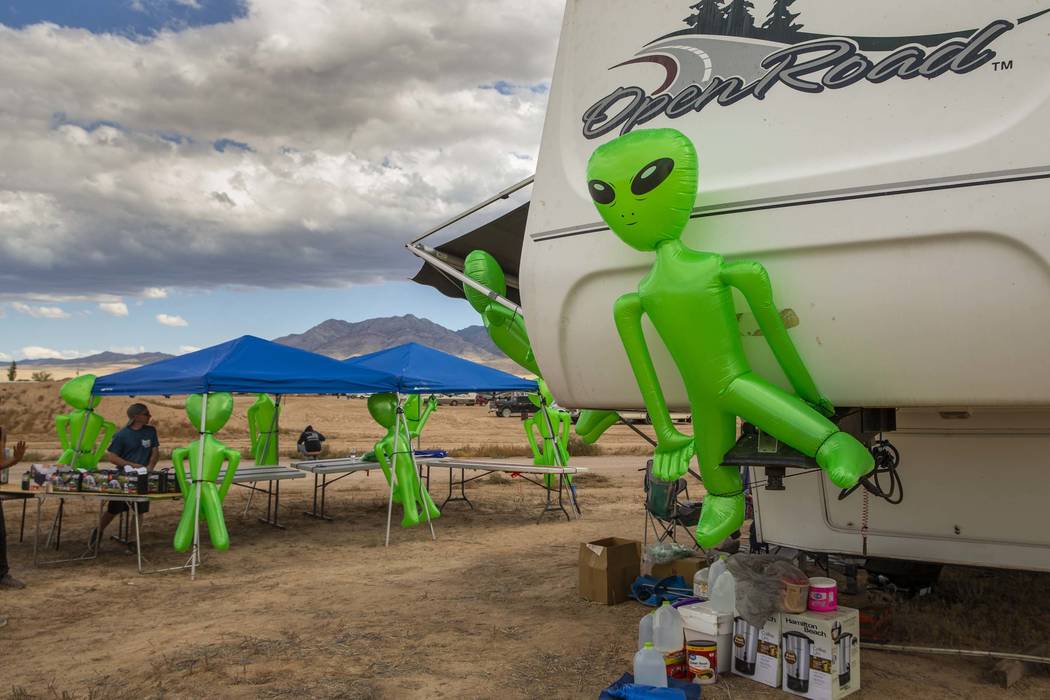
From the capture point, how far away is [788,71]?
3631 mm

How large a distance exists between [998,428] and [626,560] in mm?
3113

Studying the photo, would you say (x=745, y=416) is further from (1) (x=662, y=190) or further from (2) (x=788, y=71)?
(2) (x=788, y=71)

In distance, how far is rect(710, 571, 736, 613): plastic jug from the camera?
463 cm

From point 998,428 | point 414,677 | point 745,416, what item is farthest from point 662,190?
point 414,677

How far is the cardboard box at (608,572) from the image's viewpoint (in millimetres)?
6422

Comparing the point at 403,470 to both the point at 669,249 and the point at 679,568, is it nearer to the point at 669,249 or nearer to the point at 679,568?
the point at 679,568

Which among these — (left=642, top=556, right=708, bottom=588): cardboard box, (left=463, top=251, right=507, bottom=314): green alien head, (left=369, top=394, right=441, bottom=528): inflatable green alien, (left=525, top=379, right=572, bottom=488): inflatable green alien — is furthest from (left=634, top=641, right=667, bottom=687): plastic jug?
(left=525, top=379, right=572, bottom=488): inflatable green alien

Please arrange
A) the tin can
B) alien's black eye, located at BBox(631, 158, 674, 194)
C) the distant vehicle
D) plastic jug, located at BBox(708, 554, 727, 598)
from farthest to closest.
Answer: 1. the distant vehicle
2. plastic jug, located at BBox(708, 554, 727, 598)
3. the tin can
4. alien's black eye, located at BBox(631, 158, 674, 194)

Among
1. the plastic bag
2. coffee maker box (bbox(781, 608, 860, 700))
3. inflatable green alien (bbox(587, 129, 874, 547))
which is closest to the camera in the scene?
inflatable green alien (bbox(587, 129, 874, 547))

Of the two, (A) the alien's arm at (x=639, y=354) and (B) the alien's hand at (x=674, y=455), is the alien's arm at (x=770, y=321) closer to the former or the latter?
(A) the alien's arm at (x=639, y=354)

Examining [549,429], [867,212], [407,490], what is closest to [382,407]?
[407,490]

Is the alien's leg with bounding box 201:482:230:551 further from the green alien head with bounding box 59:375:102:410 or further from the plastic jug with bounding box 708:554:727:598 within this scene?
the plastic jug with bounding box 708:554:727:598

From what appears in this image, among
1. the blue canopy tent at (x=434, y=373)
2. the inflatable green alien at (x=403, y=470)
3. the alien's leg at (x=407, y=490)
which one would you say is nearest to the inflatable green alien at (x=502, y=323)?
the blue canopy tent at (x=434, y=373)

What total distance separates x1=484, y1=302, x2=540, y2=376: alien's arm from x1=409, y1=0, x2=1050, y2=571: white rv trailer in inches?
48.1
